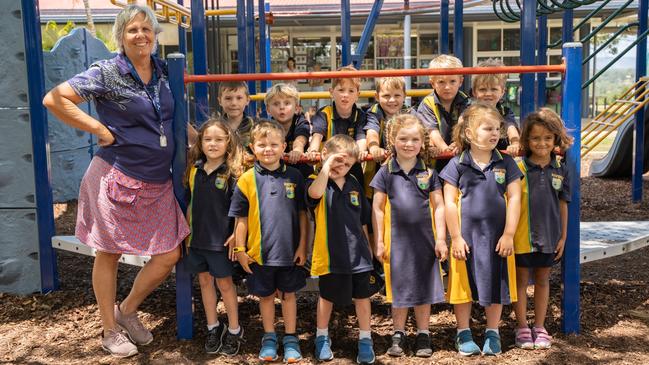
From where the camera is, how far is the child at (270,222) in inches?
124

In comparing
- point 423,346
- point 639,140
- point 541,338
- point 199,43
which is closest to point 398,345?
point 423,346

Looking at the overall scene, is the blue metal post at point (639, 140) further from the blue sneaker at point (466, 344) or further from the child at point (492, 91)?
the blue sneaker at point (466, 344)

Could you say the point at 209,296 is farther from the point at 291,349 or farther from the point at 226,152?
the point at 226,152

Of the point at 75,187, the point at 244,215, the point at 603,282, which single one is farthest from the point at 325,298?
the point at 75,187

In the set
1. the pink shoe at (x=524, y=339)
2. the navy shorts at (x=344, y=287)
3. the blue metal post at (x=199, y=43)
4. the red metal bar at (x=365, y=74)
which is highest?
the blue metal post at (x=199, y=43)

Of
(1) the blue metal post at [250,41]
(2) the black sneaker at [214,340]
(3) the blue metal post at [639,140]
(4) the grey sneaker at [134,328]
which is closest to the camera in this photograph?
(2) the black sneaker at [214,340]

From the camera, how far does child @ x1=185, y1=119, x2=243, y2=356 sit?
3.24 m

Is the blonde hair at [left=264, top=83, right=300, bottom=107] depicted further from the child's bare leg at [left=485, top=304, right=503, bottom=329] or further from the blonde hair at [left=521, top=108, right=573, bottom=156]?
the child's bare leg at [left=485, top=304, right=503, bottom=329]

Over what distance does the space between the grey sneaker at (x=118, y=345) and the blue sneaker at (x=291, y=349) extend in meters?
0.75

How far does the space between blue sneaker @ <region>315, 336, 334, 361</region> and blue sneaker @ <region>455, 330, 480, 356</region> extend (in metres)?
0.61

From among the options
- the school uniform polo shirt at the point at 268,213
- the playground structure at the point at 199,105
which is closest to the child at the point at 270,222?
the school uniform polo shirt at the point at 268,213

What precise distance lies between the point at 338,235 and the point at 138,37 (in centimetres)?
130

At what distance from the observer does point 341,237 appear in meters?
3.15

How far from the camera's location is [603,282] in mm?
4457
